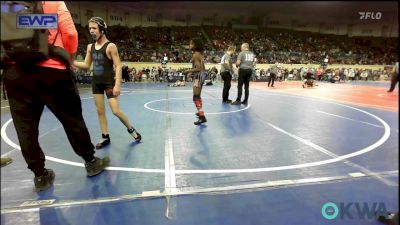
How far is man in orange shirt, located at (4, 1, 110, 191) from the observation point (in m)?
0.85

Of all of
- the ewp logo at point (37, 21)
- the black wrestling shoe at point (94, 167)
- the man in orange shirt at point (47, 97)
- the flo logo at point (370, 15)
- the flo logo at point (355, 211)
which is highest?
the flo logo at point (370, 15)

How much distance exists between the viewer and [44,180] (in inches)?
77.9

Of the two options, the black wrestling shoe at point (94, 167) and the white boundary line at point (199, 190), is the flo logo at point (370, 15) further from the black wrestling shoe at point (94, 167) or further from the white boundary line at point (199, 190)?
the black wrestling shoe at point (94, 167)

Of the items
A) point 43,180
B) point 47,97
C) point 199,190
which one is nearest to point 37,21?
point 47,97

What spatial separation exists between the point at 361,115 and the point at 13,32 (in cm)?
662

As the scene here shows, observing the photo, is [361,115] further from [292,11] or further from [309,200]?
[292,11]

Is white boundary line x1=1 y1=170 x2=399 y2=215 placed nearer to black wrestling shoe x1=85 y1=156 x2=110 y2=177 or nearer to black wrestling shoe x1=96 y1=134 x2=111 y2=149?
black wrestling shoe x1=85 y1=156 x2=110 y2=177

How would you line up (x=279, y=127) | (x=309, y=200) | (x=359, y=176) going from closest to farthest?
(x=309, y=200) → (x=359, y=176) → (x=279, y=127)

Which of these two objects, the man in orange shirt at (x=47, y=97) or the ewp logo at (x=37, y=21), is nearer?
the ewp logo at (x=37, y=21)

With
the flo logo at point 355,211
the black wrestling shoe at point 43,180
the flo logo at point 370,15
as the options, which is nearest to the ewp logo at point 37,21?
the flo logo at point 370,15

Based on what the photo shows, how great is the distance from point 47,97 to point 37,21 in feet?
2.19

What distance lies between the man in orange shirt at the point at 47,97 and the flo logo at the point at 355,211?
1.65 meters

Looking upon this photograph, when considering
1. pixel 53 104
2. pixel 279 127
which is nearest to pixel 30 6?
pixel 53 104

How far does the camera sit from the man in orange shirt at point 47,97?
0.85m
